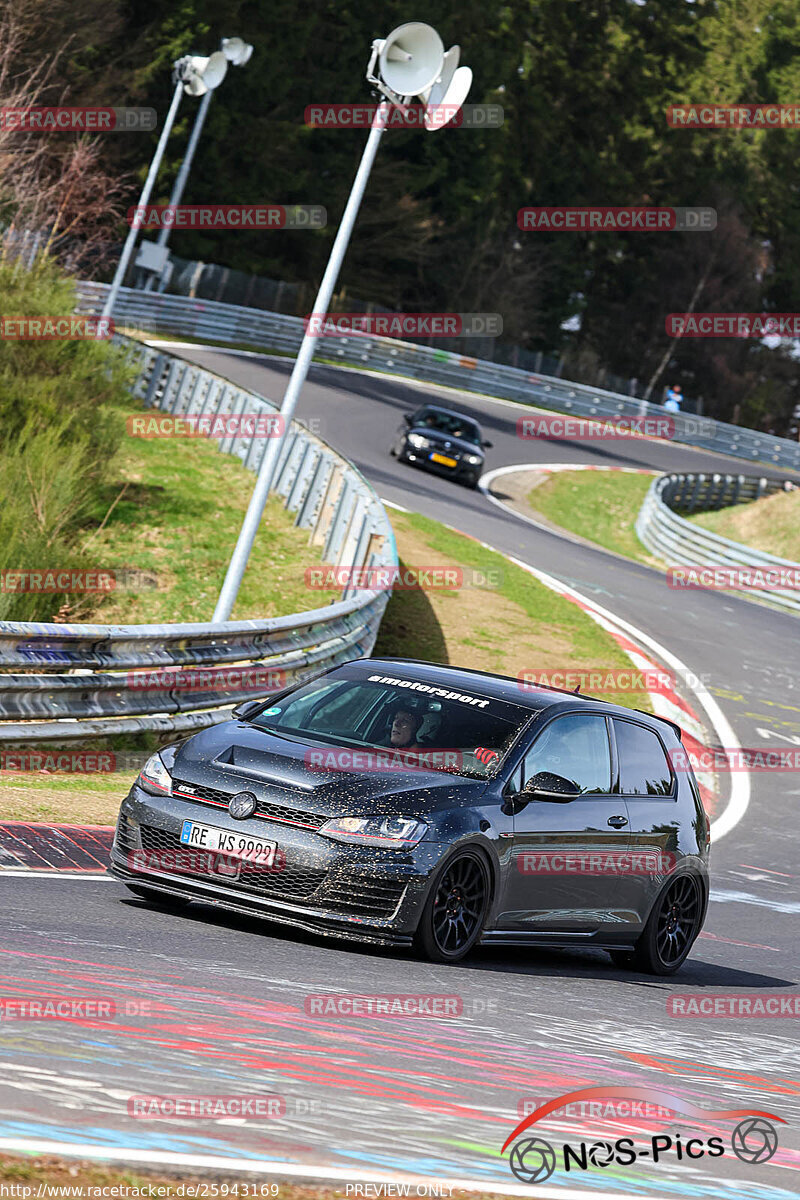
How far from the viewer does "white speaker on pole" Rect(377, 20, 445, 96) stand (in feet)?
54.2

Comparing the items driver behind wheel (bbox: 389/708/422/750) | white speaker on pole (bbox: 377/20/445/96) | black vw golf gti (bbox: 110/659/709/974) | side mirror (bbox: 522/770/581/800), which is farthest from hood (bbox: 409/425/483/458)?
side mirror (bbox: 522/770/581/800)

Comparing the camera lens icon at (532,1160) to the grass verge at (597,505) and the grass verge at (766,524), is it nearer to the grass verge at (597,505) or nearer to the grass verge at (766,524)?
the grass verge at (597,505)

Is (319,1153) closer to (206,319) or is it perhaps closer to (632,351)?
(206,319)

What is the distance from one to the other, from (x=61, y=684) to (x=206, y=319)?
42016 millimetres

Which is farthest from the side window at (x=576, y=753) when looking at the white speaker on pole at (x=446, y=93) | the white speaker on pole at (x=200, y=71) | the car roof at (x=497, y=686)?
the white speaker on pole at (x=200, y=71)

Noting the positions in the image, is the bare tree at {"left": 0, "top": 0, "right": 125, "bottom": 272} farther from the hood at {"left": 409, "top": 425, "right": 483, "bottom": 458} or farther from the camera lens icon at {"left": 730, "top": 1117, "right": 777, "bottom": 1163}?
the camera lens icon at {"left": 730, "top": 1117, "right": 777, "bottom": 1163}

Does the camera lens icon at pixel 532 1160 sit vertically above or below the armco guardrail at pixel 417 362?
below

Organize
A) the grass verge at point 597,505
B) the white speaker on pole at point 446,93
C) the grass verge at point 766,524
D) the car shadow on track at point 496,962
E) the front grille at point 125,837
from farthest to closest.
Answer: the grass verge at point 766,524, the grass verge at point 597,505, the white speaker on pole at point 446,93, the front grille at point 125,837, the car shadow on track at point 496,962

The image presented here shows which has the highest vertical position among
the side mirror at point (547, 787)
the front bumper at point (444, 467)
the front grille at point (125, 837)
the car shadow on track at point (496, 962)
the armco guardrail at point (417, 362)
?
the armco guardrail at point (417, 362)

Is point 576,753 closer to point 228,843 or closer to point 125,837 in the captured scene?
point 228,843

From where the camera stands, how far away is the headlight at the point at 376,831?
25.8 ft

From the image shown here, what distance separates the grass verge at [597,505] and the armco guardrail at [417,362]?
12408 mm

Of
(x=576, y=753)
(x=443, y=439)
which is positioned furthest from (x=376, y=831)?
(x=443, y=439)

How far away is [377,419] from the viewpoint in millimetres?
42094
